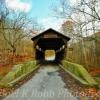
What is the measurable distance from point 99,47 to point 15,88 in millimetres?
19613

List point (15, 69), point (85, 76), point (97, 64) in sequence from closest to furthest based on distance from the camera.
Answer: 1. point (85, 76)
2. point (15, 69)
3. point (97, 64)

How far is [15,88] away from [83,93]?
11.1 ft

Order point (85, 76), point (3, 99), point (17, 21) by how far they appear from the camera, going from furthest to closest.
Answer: point (17, 21) < point (85, 76) < point (3, 99)

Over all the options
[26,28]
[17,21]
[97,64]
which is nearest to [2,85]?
[97,64]

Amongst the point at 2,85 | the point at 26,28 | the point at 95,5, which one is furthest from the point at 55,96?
the point at 26,28

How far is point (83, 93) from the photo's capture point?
10.7m

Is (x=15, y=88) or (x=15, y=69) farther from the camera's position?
(x=15, y=69)

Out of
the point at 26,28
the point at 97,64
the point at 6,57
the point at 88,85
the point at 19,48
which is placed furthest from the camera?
the point at 19,48

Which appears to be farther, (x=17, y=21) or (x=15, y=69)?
(x=17, y=21)

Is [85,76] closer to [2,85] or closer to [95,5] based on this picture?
[2,85]

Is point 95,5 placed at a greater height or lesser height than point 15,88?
greater

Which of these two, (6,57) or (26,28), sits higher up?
(26,28)

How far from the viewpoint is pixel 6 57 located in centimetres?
2856

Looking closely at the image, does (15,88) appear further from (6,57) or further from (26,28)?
(26,28)
